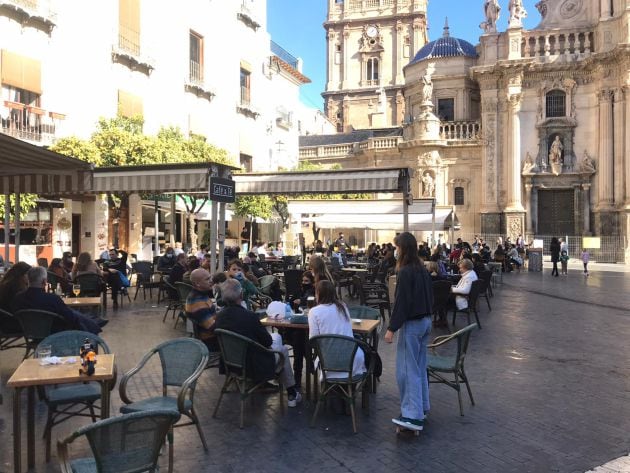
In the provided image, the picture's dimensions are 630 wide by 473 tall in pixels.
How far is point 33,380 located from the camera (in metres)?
3.79

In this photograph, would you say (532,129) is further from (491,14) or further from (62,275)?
(62,275)

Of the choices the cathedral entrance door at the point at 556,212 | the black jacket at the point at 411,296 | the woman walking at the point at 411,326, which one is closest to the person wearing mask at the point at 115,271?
the woman walking at the point at 411,326

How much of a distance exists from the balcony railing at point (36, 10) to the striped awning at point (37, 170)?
9257 mm

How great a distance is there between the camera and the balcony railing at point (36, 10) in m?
16.8

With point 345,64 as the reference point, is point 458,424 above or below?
below

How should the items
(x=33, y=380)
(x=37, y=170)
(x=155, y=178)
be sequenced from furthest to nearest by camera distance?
1. (x=155, y=178)
2. (x=37, y=170)
3. (x=33, y=380)

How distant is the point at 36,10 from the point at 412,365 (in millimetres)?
18238

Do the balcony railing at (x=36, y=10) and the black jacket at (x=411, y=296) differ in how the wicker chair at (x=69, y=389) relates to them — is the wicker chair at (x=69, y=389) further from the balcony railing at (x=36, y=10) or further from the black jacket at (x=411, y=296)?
the balcony railing at (x=36, y=10)

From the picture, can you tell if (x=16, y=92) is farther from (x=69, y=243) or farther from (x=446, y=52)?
(x=446, y=52)

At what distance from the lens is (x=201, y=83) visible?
86.5ft

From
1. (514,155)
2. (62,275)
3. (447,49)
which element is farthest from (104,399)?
(447,49)

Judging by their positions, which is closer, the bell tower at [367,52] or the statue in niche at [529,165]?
the statue in niche at [529,165]

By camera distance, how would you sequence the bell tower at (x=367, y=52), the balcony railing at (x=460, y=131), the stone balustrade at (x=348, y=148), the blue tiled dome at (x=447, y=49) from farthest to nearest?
the bell tower at (x=367, y=52)
the blue tiled dome at (x=447, y=49)
the stone balustrade at (x=348, y=148)
the balcony railing at (x=460, y=131)

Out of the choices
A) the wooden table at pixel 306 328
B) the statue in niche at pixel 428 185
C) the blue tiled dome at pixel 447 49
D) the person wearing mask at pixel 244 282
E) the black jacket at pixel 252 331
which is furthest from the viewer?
the blue tiled dome at pixel 447 49
